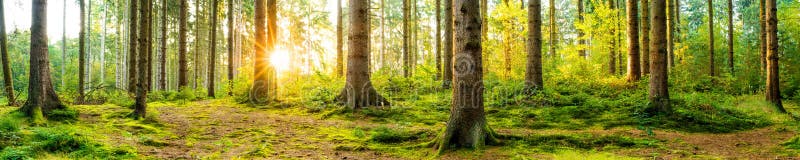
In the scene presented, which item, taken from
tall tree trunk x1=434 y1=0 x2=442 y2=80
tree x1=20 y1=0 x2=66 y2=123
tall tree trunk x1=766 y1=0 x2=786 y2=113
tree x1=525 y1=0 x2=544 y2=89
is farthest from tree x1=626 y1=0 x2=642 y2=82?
tree x1=20 y1=0 x2=66 y2=123

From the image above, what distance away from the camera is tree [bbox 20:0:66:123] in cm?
768

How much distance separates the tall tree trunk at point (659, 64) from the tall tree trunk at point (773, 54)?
13.3 ft

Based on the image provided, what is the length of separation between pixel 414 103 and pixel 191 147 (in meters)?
6.91

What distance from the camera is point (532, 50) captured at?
12.6 meters

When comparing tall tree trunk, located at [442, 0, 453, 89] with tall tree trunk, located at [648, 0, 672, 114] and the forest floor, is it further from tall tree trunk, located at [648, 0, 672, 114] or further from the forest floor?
tall tree trunk, located at [648, 0, 672, 114]

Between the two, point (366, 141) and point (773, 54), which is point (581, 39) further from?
point (366, 141)

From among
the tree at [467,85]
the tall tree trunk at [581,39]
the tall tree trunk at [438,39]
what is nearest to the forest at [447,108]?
the tree at [467,85]

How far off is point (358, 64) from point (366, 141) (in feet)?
13.1

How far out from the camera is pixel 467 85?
21.8 feet

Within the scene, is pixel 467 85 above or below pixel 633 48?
below

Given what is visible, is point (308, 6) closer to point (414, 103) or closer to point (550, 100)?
point (414, 103)

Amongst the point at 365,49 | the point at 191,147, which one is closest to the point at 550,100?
the point at 365,49

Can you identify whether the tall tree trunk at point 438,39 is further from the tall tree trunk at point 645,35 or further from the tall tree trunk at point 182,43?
the tall tree trunk at point 182,43

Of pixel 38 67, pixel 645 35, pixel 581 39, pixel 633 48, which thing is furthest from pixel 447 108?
pixel 581 39
